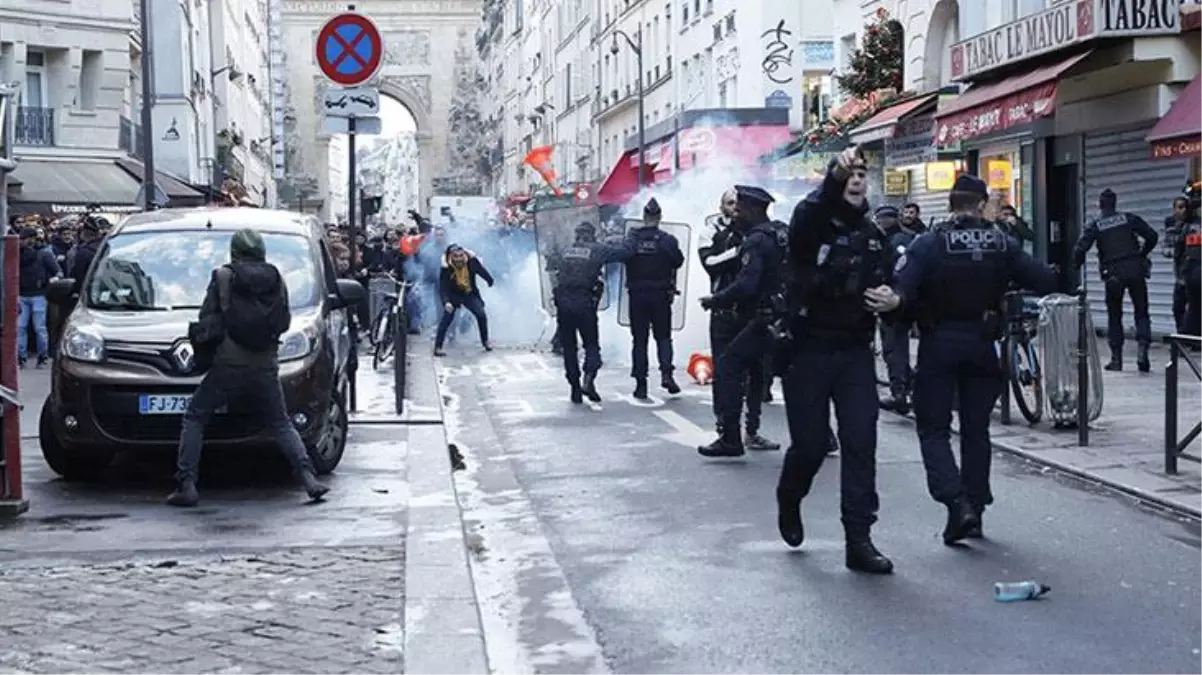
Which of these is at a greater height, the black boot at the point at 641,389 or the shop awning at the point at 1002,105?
the shop awning at the point at 1002,105

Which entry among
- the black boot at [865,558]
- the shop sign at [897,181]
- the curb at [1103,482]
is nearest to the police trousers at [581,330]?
the curb at [1103,482]

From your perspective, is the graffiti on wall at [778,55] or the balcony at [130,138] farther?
the graffiti on wall at [778,55]

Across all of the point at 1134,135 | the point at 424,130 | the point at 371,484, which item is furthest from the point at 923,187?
the point at 424,130

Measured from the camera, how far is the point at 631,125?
2434 inches

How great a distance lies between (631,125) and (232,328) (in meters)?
52.8

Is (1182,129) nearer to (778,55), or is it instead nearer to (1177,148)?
(1177,148)

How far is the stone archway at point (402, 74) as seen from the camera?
392 feet

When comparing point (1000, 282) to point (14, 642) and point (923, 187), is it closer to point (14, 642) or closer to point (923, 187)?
point (14, 642)

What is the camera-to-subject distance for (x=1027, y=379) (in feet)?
43.8

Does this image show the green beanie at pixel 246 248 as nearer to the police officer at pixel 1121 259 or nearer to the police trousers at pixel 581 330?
the police trousers at pixel 581 330

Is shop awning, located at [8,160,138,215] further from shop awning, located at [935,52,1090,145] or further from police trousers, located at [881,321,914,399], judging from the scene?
police trousers, located at [881,321,914,399]

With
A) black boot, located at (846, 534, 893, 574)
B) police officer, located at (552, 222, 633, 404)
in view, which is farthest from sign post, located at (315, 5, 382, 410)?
black boot, located at (846, 534, 893, 574)

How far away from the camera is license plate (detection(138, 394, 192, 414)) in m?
10.3

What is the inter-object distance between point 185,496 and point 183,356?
3.22 ft
